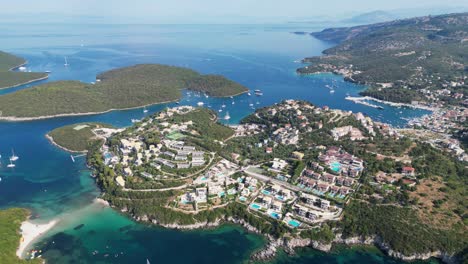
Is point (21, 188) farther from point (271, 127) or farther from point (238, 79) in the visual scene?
point (238, 79)

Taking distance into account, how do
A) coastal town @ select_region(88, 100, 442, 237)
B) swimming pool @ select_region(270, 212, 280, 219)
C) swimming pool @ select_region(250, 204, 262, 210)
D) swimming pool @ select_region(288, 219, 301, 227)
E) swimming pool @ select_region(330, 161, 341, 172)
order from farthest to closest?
1. swimming pool @ select_region(330, 161, 341, 172)
2. coastal town @ select_region(88, 100, 442, 237)
3. swimming pool @ select_region(250, 204, 262, 210)
4. swimming pool @ select_region(270, 212, 280, 219)
5. swimming pool @ select_region(288, 219, 301, 227)

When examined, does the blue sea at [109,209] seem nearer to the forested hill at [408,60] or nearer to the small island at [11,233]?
the small island at [11,233]

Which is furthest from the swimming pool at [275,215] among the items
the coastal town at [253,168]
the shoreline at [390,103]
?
the shoreline at [390,103]

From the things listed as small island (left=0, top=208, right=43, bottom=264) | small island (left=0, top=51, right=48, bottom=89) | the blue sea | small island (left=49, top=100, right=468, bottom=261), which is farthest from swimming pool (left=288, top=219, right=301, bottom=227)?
small island (left=0, top=51, right=48, bottom=89)

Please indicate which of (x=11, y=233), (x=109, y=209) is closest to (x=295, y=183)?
(x=109, y=209)

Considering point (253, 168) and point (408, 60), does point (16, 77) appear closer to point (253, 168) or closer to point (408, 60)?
point (253, 168)

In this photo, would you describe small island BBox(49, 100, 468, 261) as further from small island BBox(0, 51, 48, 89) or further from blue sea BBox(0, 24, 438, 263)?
small island BBox(0, 51, 48, 89)
